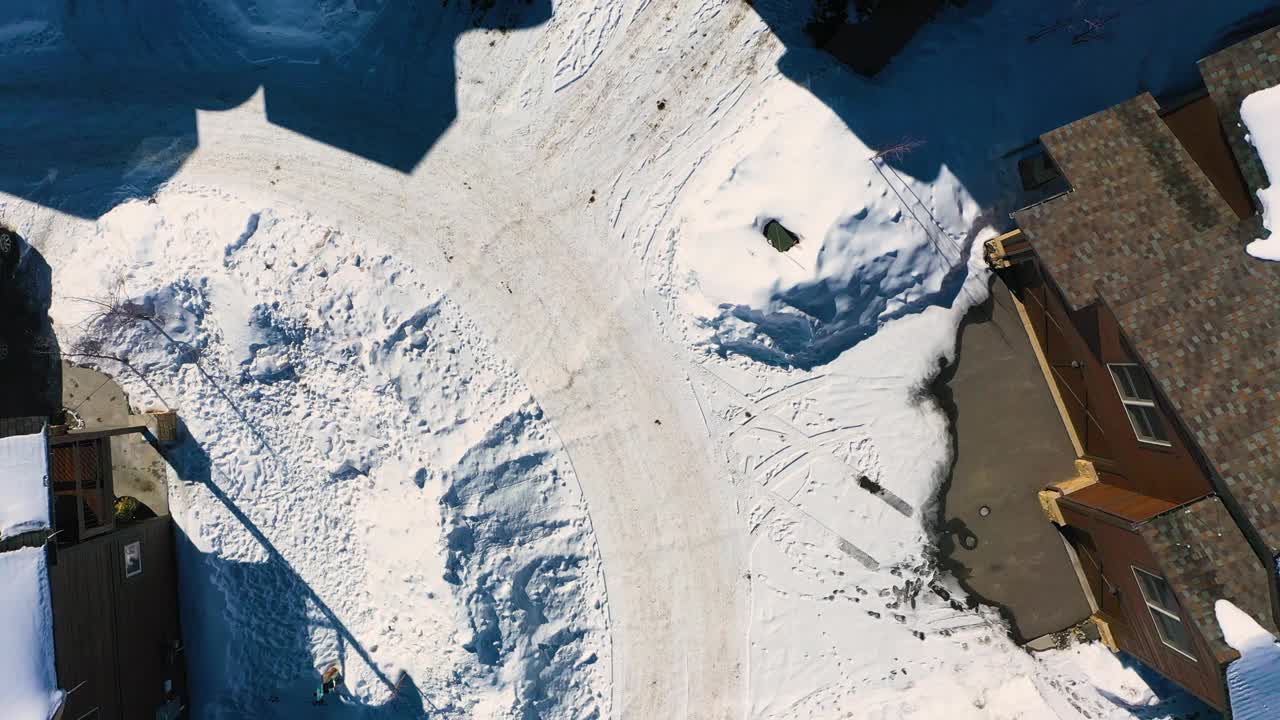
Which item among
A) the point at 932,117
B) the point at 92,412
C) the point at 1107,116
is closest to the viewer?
the point at 1107,116

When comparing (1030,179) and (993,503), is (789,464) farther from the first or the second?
(1030,179)

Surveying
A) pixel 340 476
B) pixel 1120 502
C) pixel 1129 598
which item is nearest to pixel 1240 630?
pixel 1129 598

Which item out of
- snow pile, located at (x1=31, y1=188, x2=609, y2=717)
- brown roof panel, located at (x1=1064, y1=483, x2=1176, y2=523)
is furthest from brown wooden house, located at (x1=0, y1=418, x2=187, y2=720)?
brown roof panel, located at (x1=1064, y1=483, x2=1176, y2=523)

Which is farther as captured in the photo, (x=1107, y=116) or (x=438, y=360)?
(x=438, y=360)

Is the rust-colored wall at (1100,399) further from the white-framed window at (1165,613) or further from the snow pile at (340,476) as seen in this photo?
the snow pile at (340,476)

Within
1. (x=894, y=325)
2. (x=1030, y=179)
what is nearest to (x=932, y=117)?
(x=1030, y=179)

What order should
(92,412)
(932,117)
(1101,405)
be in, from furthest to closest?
1. (92,412)
2. (932,117)
3. (1101,405)
